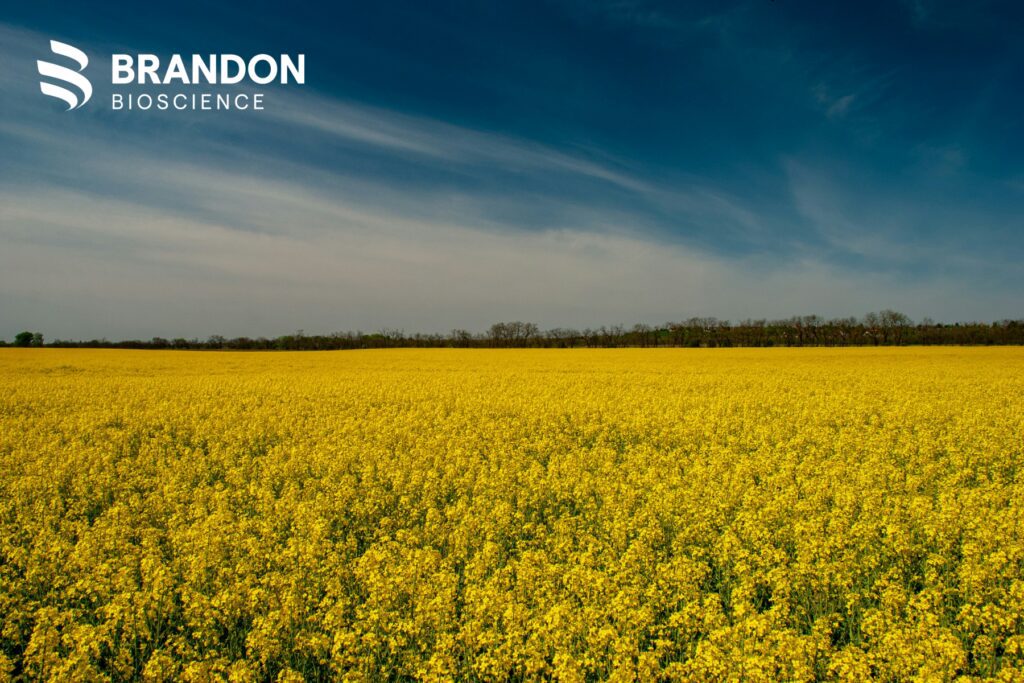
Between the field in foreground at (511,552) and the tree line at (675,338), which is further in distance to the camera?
A: the tree line at (675,338)

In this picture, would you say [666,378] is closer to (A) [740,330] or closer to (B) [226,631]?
(B) [226,631]

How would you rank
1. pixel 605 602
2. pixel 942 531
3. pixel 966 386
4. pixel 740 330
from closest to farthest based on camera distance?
1. pixel 605 602
2. pixel 942 531
3. pixel 966 386
4. pixel 740 330

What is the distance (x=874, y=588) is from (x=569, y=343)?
82450mm

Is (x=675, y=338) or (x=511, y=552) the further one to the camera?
(x=675, y=338)

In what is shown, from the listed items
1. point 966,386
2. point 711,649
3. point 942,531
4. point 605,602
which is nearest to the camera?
point 711,649

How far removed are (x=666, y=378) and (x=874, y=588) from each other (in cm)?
2116

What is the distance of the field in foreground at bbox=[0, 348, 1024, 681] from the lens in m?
4.14

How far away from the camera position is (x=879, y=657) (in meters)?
3.89

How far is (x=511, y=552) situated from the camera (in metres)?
6.29

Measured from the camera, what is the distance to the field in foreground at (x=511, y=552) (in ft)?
13.6

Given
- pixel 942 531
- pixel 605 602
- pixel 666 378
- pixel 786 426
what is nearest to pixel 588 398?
pixel 786 426

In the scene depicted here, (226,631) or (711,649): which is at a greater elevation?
(711,649)

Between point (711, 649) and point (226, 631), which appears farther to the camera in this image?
point (226, 631)

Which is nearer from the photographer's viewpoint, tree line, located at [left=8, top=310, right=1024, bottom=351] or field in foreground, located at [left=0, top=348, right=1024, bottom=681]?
field in foreground, located at [left=0, top=348, right=1024, bottom=681]
